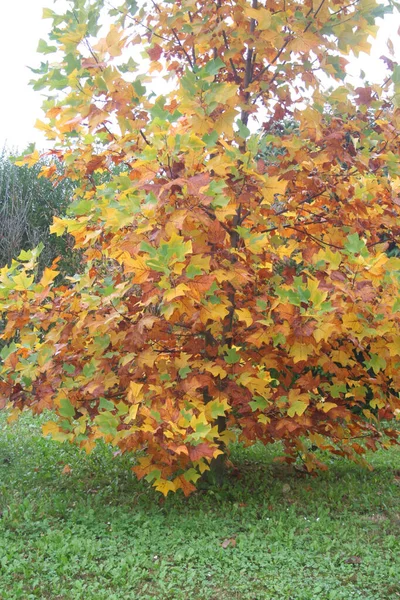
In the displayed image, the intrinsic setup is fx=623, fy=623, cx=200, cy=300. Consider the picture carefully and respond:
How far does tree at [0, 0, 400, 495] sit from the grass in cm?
34

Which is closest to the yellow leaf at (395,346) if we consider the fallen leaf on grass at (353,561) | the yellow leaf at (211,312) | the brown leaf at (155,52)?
the yellow leaf at (211,312)

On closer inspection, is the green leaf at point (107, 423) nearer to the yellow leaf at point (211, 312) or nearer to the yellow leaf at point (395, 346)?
the yellow leaf at point (211, 312)


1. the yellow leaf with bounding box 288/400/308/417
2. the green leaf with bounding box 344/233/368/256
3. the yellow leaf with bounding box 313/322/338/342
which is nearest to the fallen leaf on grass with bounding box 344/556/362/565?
the yellow leaf with bounding box 288/400/308/417

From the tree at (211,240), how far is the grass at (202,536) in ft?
1.11

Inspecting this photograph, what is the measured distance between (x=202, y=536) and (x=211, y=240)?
4.92 ft

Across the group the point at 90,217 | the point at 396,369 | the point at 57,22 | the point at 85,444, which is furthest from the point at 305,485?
the point at 57,22

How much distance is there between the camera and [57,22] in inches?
119

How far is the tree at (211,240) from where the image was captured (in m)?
2.74

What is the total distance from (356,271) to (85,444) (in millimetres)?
A: 1631

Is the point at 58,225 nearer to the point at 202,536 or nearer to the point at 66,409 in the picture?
the point at 66,409

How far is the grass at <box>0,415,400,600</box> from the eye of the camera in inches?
106

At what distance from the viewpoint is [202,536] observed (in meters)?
3.16

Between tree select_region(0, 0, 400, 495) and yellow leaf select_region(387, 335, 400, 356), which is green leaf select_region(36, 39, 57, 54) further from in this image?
yellow leaf select_region(387, 335, 400, 356)

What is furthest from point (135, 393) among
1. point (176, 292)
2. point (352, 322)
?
point (352, 322)
